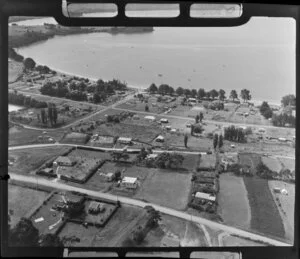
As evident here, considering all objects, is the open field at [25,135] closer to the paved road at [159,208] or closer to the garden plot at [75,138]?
the garden plot at [75,138]

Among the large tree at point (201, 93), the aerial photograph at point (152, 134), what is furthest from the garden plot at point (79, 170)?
the large tree at point (201, 93)

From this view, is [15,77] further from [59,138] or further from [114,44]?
[114,44]

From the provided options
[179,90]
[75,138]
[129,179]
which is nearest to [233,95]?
[179,90]

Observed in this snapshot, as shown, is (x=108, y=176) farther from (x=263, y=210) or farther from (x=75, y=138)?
(x=263, y=210)

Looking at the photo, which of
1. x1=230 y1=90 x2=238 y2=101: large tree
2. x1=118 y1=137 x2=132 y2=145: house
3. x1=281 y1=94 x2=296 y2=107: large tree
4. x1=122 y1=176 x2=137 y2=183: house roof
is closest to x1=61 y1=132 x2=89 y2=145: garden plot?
x1=118 y1=137 x2=132 y2=145: house

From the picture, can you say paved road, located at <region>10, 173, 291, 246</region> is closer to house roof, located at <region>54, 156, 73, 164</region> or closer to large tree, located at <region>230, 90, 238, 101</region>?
house roof, located at <region>54, 156, 73, 164</region>

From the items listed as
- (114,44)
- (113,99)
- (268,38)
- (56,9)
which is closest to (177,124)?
(113,99)
